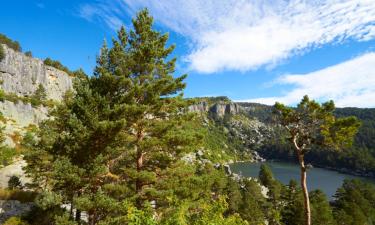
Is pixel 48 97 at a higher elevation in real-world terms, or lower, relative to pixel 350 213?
higher

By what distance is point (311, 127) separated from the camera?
19.3 meters

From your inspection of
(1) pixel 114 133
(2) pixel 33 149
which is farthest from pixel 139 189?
(2) pixel 33 149

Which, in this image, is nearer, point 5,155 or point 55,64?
point 5,155

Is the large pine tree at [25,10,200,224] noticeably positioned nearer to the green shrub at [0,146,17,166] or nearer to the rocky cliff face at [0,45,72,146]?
the green shrub at [0,146,17,166]

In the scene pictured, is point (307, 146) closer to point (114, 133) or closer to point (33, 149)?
point (114, 133)

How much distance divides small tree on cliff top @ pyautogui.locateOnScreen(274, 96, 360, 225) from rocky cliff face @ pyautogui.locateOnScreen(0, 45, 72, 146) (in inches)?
2426

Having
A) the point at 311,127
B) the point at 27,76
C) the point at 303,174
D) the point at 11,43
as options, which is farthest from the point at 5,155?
the point at 11,43

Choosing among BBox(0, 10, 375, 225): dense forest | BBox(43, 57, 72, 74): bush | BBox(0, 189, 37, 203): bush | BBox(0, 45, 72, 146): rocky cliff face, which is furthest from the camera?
BBox(43, 57, 72, 74): bush

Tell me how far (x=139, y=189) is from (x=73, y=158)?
14.5 ft

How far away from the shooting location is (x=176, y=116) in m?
19.6

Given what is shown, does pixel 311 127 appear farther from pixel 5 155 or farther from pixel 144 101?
pixel 5 155

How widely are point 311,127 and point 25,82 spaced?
91316 mm

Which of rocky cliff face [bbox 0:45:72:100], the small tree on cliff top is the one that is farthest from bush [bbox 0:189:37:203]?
rocky cliff face [bbox 0:45:72:100]

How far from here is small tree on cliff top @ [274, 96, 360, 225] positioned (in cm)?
1848
